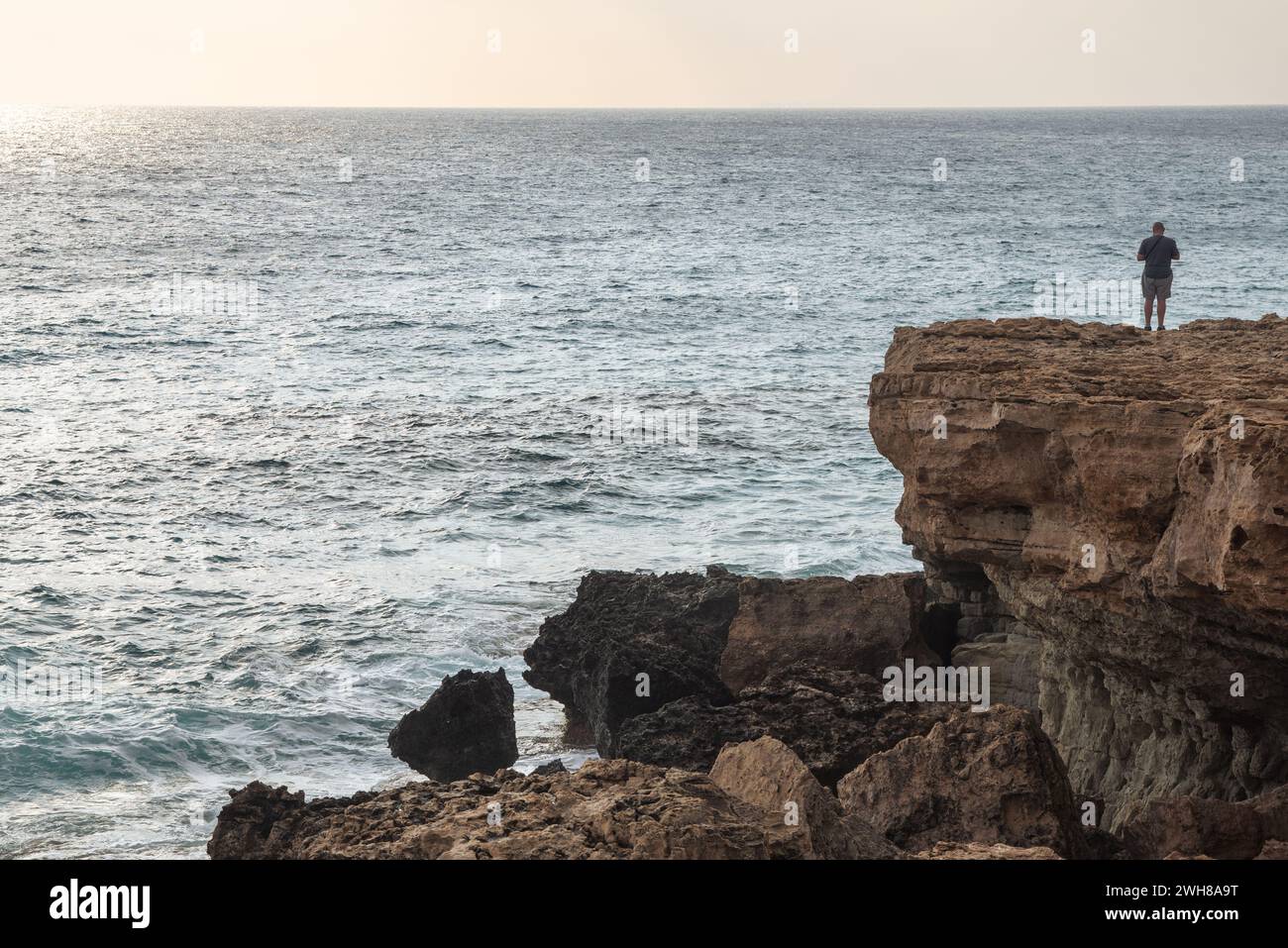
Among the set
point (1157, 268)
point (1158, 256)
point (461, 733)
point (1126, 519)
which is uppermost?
point (1158, 256)

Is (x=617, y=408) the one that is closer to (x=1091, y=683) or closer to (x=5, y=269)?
(x=1091, y=683)

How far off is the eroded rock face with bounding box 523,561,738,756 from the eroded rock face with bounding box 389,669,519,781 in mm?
1071

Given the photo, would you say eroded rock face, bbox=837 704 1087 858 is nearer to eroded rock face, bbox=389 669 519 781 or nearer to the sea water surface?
eroded rock face, bbox=389 669 519 781

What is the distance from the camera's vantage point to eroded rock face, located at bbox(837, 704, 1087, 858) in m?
9.14

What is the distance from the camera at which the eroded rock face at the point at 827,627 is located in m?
13.8

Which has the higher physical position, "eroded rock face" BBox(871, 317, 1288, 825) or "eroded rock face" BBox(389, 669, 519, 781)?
"eroded rock face" BBox(871, 317, 1288, 825)

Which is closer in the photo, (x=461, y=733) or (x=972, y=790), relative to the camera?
(x=972, y=790)

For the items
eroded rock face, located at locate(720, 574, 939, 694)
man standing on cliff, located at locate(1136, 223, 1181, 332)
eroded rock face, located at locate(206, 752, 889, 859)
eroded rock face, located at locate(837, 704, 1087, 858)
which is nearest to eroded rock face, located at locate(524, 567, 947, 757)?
eroded rock face, located at locate(720, 574, 939, 694)

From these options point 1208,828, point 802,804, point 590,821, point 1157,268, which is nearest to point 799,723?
point 1208,828

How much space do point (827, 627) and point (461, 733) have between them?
4.50 metres

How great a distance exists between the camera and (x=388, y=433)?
34.5 m

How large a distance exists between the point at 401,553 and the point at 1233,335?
16.3 m

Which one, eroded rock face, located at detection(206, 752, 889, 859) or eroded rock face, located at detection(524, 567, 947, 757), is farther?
eroded rock face, located at detection(524, 567, 947, 757)

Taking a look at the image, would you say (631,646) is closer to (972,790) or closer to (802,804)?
(972,790)
